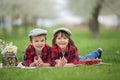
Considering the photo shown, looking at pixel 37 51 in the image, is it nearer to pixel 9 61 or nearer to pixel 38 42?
pixel 38 42

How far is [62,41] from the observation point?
32.1 ft

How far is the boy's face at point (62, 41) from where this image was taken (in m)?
9.80

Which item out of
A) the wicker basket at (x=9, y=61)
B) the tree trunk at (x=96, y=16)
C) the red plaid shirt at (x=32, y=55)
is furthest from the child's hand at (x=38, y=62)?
the tree trunk at (x=96, y=16)

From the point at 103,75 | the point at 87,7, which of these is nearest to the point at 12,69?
the point at 103,75

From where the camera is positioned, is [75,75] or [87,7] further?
[87,7]

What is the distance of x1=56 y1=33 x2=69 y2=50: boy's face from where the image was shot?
9805 mm

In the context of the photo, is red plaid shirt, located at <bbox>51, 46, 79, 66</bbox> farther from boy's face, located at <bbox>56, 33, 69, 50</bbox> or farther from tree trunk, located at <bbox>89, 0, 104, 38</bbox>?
tree trunk, located at <bbox>89, 0, 104, 38</bbox>

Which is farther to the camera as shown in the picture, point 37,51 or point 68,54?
point 37,51

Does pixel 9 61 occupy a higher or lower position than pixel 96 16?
lower

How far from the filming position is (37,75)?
329 inches

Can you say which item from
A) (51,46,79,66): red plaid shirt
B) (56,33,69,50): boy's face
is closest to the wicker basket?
Answer: (51,46,79,66): red plaid shirt

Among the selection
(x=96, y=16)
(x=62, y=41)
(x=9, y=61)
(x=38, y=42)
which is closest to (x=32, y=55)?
(x=38, y=42)

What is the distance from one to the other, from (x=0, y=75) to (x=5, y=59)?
1226 millimetres

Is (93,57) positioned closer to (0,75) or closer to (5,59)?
(5,59)
